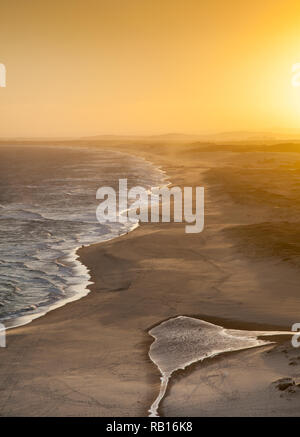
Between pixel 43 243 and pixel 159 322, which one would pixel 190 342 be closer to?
pixel 159 322

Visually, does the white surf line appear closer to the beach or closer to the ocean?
the beach

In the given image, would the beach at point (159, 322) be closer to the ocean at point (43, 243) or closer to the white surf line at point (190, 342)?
the white surf line at point (190, 342)

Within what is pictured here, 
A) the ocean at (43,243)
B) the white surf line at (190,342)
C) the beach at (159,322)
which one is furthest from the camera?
the ocean at (43,243)

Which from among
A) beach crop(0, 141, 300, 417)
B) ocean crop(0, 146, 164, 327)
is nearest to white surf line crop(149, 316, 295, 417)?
beach crop(0, 141, 300, 417)

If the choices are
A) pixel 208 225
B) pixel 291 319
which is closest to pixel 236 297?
pixel 291 319

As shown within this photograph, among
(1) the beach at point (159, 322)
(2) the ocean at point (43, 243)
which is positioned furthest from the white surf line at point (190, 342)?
(2) the ocean at point (43, 243)

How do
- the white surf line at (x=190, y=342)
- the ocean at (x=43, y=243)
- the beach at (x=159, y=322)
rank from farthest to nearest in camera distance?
the ocean at (x=43, y=243), the white surf line at (x=190, y=342), the beach at (x=159, y=322)

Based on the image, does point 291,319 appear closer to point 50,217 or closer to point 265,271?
point 265,271
